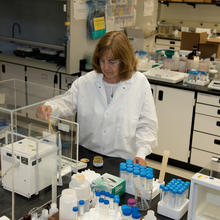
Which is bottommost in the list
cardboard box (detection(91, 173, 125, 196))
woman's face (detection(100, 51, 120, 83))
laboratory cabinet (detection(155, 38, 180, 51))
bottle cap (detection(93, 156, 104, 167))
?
bottle cap (detection(93, 156, 104, 167))

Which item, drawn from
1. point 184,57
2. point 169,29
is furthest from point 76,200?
point 169,29

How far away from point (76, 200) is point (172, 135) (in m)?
2.26

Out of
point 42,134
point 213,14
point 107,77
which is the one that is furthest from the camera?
point 213,14

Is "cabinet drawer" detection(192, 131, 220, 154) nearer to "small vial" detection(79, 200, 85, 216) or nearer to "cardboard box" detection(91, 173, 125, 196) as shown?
"cardboard box" detection(91, 173, 125, 196)

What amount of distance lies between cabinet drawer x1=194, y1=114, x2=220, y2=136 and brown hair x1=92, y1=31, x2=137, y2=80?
1.41 meters

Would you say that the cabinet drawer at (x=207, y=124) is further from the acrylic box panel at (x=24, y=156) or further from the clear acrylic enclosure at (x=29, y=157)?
the acrylic box panel at (x=24, y=156)

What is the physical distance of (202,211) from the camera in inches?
52.7

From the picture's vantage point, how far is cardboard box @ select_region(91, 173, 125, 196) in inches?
59.0

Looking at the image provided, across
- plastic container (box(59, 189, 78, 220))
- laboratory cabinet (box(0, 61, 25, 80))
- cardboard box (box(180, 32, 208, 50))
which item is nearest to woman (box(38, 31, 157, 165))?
plastic container (box(59, 189, 78, 220))

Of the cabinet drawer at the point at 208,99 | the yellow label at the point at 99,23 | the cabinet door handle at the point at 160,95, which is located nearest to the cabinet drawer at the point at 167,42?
the yellow label at the point at 99,23

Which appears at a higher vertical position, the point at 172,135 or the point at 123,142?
the point at 123,142

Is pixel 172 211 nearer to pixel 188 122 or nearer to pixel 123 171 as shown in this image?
pixel 123 171

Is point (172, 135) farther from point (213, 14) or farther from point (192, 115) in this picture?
point (213, 14)

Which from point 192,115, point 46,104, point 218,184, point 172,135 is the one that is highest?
point 46,104
